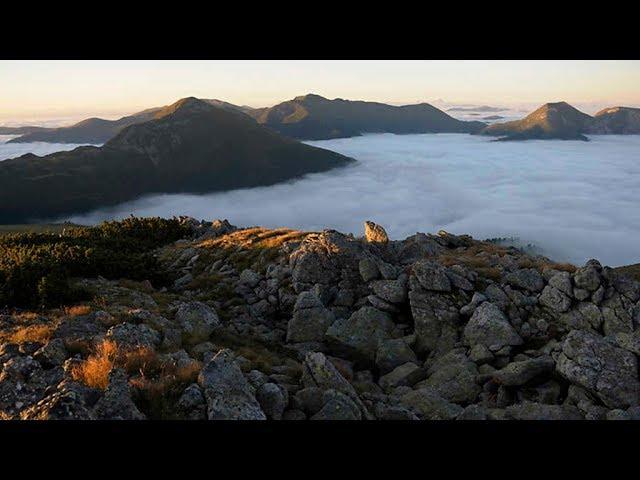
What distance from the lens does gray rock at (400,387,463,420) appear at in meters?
13.0

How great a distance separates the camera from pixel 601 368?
1425 centimetres

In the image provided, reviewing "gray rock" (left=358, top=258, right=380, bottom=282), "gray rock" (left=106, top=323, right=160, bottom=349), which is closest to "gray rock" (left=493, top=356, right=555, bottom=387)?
"gray rock" (left=358, top=258, right=380, bottom=282)

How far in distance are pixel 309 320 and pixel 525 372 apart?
9.30 metres

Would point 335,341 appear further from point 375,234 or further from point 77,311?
point 375,234

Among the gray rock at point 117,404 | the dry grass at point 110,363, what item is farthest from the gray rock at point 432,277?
the gray rock at point 117,404

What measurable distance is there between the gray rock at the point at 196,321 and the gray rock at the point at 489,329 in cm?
1080

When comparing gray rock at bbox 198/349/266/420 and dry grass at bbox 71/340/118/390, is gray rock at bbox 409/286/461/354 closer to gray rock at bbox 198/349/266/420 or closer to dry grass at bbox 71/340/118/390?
gray rock at bbox 198/349/266/420

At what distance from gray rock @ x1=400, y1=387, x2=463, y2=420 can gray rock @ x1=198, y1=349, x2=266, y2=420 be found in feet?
18.6

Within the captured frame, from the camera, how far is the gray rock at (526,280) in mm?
21719

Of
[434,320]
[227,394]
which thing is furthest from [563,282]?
[227,394]
